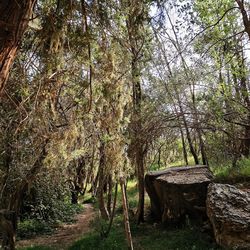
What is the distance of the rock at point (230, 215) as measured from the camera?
4.99m

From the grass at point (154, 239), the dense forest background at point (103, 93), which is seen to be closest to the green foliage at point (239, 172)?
the dense forest background at point (103, 93)

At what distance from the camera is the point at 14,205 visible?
732 centimetres

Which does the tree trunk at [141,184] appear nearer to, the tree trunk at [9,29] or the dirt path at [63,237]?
the dirt path at [63,237]

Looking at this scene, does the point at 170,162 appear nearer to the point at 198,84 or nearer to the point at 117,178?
the point at 198,84

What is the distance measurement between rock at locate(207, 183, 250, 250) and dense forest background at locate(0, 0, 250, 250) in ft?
5.53

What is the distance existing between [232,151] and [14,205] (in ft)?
19.1

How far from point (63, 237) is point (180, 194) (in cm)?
369

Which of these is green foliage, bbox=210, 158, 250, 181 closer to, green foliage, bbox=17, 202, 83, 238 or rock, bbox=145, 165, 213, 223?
rock, bbox=145, 165, 213, 223

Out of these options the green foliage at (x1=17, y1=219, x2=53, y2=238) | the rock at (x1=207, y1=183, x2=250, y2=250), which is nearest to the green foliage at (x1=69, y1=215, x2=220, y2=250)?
the rock at (x1=207, y1=183, x2=250, y2=250)

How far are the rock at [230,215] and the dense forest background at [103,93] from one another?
1.69 meters

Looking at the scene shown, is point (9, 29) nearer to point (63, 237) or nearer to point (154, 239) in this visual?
point (154, 239)

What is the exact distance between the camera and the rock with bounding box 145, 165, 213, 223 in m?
7.01

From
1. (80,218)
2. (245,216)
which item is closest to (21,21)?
(245,216)

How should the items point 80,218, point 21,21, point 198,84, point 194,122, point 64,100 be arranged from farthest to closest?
point 80,218 → point 198,84 → point 194,122 → point 64,100 → point 21,21
